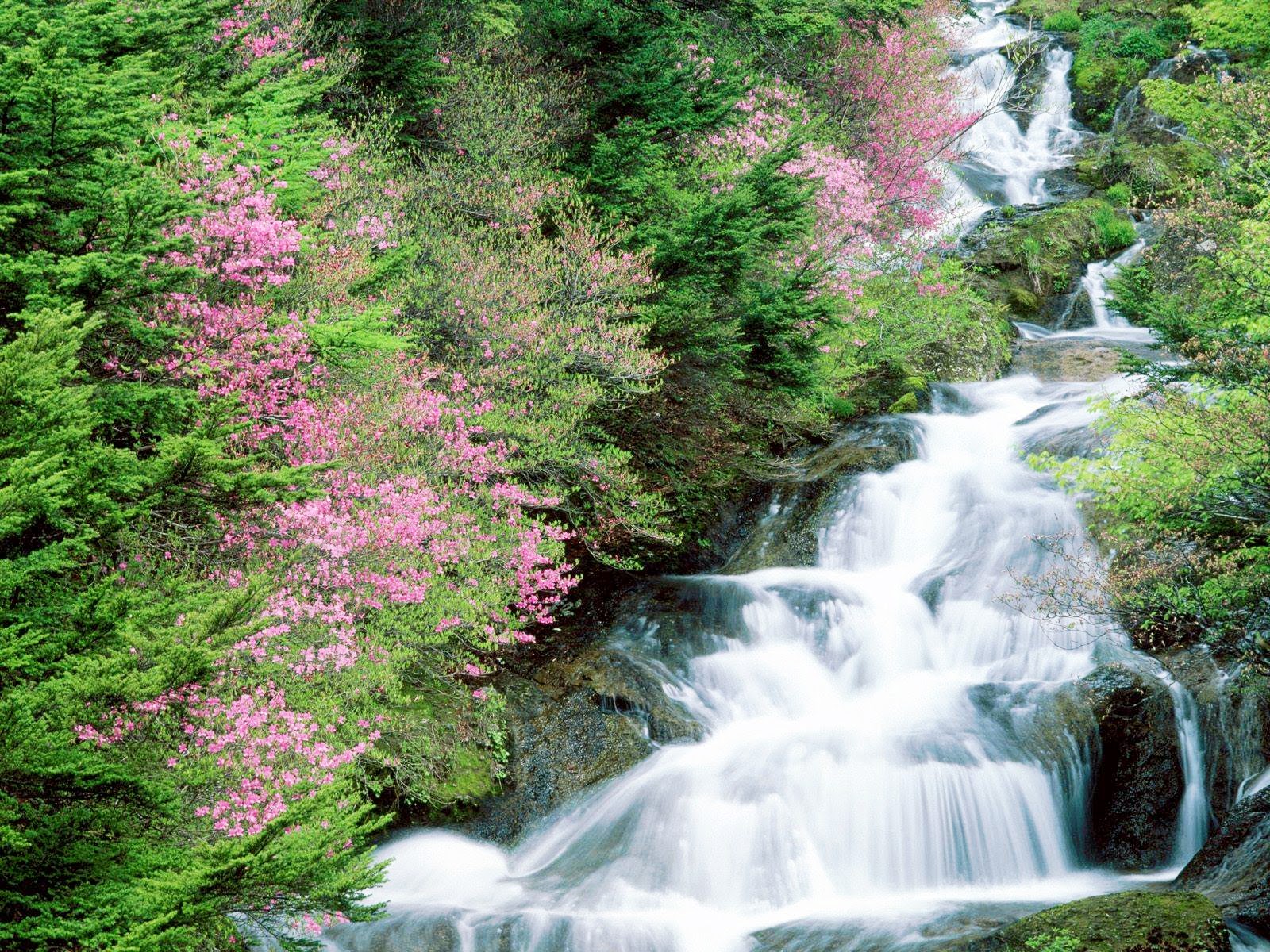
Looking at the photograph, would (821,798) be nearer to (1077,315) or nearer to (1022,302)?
(1022,302)

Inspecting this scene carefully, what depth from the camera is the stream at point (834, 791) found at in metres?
9.10

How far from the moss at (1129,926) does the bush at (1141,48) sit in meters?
33.3

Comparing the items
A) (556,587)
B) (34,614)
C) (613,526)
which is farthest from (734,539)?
(34,614)

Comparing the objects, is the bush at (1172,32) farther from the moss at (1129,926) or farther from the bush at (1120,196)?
the moss at (1129,926)

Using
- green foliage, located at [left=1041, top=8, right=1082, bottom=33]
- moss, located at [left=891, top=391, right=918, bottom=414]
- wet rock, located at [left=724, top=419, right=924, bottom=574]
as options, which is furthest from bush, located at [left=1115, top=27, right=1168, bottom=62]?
wet rock, located at [left=724, top=419, right=924, bottom=574]

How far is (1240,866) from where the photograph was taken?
8.52m

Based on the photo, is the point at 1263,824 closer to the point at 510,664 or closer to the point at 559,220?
the point at 510,664

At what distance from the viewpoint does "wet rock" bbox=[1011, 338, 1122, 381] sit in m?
21.1

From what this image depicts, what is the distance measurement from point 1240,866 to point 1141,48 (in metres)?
32.4

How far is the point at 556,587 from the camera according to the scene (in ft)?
39.6

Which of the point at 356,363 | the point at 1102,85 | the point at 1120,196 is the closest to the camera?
the point at 356,363

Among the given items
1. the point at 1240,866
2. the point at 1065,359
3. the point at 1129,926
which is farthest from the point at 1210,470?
the point at 1065,359

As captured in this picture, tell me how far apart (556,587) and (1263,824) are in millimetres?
7447

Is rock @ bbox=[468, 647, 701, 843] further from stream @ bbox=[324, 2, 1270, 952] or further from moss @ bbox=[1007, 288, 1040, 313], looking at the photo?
moss @ bbox=[1007, 288, 1040, 313]
